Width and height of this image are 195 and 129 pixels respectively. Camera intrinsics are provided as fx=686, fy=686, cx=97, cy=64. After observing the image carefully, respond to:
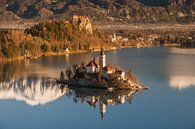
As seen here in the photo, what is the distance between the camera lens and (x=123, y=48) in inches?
1224

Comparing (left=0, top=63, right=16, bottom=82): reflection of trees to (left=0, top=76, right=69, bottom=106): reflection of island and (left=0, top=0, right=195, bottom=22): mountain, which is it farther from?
(left=0, top=0, right=195, bottom=22): mountain

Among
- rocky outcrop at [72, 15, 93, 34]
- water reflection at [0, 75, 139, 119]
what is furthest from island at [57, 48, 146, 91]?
rocky outcrop at [72, 15, 93, 34]

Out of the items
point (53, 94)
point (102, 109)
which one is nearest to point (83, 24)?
point (53, 94)

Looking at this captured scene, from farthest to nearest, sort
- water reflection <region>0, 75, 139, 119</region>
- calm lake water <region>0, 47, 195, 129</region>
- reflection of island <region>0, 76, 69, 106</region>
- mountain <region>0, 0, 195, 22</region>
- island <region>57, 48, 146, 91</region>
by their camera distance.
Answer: mountain <region>0, 0, 195, 22</region> → island <region>57, 48, 146, 91</region> → reflection of island <region>0, 76, 69, 106</region> → water reflection <region>0, 75, 139, 119</region> → calm lake water <region>0, 47, 195, 129</region>

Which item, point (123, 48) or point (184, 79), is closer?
point (184, 79)

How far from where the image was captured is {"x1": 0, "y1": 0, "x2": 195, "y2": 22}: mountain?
56.1 m

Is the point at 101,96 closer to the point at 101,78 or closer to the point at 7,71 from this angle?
the point at 101,78

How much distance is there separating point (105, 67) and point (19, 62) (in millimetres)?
7268

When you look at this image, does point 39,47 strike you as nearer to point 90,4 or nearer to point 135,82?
point 135,82

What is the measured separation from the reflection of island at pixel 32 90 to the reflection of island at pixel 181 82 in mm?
2562

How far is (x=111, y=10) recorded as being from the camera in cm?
5900

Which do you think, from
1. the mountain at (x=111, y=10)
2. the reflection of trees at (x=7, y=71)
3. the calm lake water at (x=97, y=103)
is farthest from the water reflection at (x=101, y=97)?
the mountain at (x=111, y=10)

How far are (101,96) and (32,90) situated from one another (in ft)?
6.63

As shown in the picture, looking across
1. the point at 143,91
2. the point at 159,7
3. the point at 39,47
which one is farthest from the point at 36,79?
the point at 159,7
